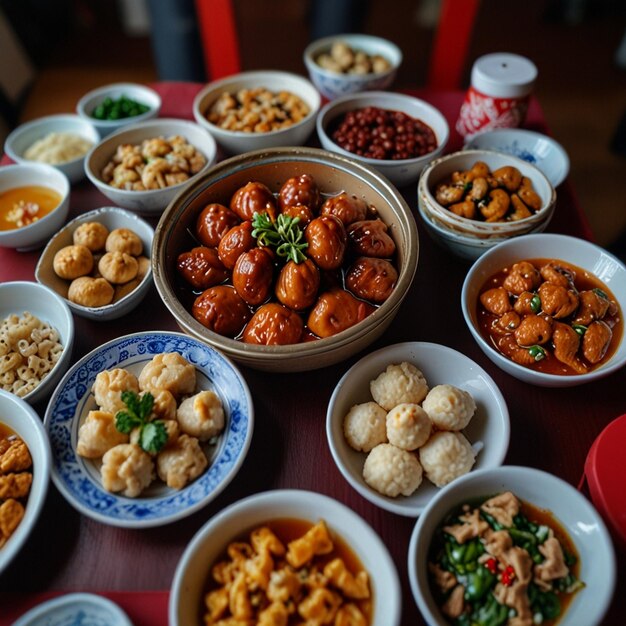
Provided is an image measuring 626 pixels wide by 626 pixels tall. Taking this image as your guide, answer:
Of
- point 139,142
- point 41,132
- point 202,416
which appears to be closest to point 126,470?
point 202,416

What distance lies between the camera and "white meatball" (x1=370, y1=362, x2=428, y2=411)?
5.11 feet

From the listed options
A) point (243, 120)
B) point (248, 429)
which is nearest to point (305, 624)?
point (248, 429)

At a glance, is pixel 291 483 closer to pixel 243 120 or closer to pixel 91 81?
pixel 243 120

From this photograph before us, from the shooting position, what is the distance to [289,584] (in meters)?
1.25

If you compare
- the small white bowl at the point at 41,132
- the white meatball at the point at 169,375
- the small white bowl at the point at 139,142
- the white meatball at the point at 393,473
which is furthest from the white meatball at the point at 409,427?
the small white bowl at the point at 41,132

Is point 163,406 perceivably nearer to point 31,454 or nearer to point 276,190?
point 31,454

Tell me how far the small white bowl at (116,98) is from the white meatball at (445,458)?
213 cm

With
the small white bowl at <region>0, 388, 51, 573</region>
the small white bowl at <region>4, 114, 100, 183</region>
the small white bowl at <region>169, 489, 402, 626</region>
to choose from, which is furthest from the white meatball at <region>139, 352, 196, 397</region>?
the small white bowl at <region>4, 114, 100, 183</region>

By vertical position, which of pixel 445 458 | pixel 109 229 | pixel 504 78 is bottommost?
pixel 445 458

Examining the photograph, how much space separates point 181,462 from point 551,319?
1.27 m

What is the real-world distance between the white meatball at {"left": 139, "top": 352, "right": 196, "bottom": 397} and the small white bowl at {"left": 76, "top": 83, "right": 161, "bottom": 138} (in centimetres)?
153

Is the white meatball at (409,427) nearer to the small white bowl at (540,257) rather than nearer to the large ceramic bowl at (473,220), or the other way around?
the small white bowl at (540,257)

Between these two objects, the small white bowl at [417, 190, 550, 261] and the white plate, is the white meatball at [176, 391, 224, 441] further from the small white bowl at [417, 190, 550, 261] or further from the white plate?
the small white bowl at [417, 190, 550, 261]

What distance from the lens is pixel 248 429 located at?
1.49m
